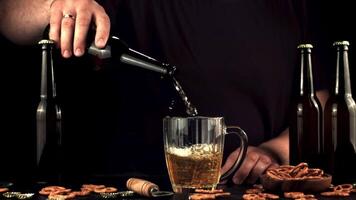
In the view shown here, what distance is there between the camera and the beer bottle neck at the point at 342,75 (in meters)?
1.51

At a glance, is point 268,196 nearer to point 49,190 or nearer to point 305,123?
point 305,123

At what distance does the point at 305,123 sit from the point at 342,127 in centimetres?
Answer: 10

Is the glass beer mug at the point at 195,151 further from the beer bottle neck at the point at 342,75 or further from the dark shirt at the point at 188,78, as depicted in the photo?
the dark shirt at the point at 188,78

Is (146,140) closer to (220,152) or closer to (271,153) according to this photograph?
(271,153)

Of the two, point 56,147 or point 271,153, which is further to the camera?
point 271,153

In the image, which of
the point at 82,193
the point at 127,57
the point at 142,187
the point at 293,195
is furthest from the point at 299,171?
the point at 127,57

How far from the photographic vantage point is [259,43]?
245 cm

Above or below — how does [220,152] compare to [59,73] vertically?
below

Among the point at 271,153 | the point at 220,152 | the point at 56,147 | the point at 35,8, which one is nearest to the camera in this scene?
the point at 220,152

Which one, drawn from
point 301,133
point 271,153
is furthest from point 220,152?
point 271,153

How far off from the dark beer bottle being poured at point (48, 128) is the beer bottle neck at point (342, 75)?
725 millimetres

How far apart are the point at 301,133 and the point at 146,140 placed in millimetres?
955

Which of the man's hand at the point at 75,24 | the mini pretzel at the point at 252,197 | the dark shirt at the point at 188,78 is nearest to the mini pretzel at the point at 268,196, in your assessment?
the mini pretzel at the point at 252,197

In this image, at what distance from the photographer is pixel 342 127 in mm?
1545
